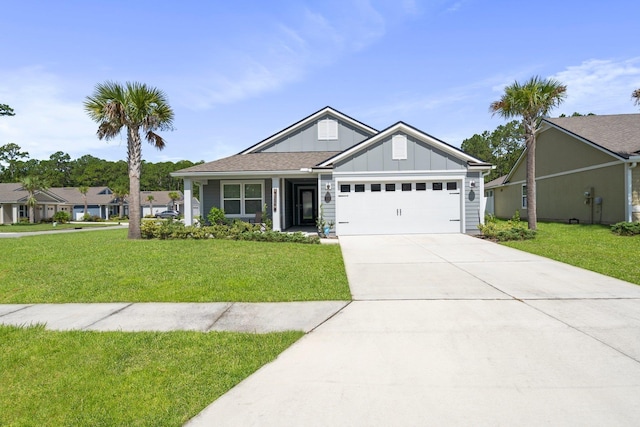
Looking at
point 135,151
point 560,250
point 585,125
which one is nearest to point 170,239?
point 135,151

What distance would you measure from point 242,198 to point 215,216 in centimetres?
174

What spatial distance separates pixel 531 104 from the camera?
13617mm

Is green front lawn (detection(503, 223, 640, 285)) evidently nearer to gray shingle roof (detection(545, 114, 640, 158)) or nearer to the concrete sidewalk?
gray shingle roof (detection(545, 114, 640, 158))

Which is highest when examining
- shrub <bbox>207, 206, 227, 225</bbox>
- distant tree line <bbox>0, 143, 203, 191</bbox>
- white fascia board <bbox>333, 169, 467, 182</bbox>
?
distant tree line <bbox>0, 143, 203, 191</bbox>

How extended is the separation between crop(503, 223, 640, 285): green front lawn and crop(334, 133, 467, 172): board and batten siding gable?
398cm

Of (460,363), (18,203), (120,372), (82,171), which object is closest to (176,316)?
(120,372)

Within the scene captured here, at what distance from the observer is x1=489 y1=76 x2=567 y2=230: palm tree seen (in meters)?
13.6

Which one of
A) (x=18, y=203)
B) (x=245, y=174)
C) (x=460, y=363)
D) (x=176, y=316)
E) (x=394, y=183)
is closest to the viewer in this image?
(x=460, y=363)

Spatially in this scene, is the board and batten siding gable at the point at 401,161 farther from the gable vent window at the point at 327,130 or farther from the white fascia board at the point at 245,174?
the gable vent window at the point at 327,130

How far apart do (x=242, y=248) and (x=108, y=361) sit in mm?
6833

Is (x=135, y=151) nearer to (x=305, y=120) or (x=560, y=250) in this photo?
(x=305, y=120)

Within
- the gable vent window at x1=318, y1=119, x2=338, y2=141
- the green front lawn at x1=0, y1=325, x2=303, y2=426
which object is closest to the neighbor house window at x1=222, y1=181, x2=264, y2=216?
the gable vent window at x1=318, y1=119, x2=338, y2=141

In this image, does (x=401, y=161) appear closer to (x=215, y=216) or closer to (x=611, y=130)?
(x=215, y=216)

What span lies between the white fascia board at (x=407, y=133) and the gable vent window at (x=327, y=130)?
16.6 feet
